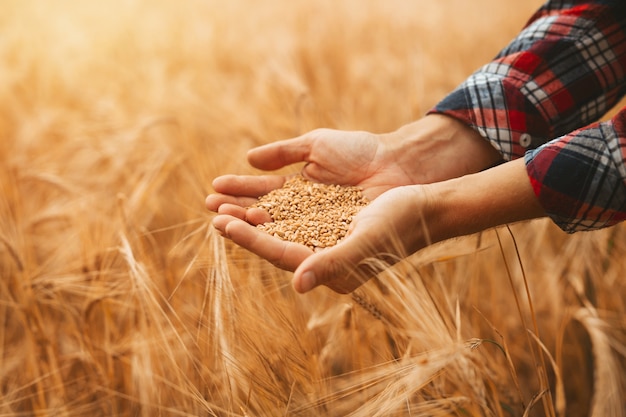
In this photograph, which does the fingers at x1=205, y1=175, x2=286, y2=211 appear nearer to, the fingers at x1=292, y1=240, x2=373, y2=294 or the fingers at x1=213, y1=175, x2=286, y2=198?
the fingers at x1=213, y1=175, x2=286, y2=198

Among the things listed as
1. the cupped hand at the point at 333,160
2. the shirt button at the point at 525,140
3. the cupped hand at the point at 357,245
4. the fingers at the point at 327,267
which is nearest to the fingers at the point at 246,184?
the cupped hand at the point at 333,160

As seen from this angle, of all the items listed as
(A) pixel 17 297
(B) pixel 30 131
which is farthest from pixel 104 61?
(A) pixel 17 297

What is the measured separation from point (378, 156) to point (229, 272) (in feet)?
1.39

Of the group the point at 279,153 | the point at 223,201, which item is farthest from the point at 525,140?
the point at 223,201

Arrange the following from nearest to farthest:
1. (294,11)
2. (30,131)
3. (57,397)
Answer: (57,397), (30,131), (294,11)

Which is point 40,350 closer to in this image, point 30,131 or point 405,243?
point 405,243

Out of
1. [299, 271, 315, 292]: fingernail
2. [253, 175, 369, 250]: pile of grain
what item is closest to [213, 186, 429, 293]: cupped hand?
[299, 271, 315, 292]: fingernail

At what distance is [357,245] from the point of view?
751 mm

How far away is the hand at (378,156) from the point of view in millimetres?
1107

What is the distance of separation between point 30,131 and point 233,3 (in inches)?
85.0

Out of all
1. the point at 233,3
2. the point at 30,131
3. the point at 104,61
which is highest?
the point at 233,3

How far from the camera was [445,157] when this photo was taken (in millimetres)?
1129

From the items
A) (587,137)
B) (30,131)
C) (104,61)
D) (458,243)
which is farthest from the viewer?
(104,61)

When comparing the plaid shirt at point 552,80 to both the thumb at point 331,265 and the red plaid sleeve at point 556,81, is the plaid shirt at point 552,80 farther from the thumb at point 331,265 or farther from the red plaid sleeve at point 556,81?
the thumb at point 331,265
